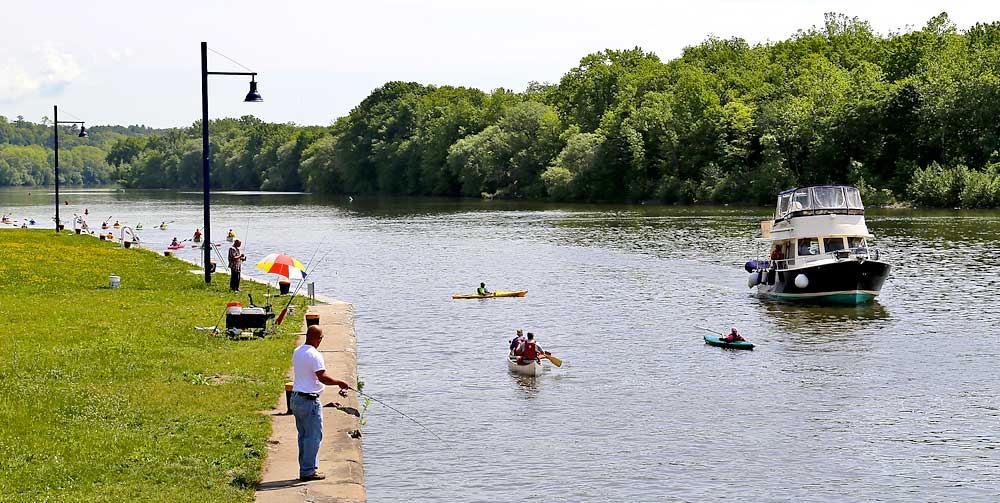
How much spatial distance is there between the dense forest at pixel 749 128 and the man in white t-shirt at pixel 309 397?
10149 cm

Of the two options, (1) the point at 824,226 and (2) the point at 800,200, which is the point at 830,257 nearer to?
(1) the point at 824,226

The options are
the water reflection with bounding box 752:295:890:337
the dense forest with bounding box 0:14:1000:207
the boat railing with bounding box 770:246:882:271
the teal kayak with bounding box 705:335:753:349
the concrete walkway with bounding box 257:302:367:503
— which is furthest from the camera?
the dense forest with bounding box 0:14:1000:207

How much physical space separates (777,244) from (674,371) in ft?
65.6

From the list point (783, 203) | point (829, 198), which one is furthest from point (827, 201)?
point (783, 203)

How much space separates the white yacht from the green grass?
65.9 feet

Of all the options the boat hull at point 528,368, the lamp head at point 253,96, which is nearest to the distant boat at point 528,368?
the boat hull at point 528,368

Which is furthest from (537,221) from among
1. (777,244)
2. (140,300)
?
(140,300)

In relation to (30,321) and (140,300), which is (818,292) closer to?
(140,300)

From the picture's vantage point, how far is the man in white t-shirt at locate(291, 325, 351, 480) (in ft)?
54.1

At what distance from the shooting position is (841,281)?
4506cm

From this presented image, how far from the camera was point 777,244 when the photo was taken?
49500 millimetres

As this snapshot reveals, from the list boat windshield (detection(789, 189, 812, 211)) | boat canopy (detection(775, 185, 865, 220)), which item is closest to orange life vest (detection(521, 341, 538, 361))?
boat canopy (detection(775, 185, 865, 220))

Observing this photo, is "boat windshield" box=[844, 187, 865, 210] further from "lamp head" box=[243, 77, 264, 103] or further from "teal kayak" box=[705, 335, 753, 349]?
"lamp head" box=[243, 77, 264, 103]

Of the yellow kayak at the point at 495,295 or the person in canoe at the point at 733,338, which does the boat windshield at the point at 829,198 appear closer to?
the yellow kayak at the point at 495,295
